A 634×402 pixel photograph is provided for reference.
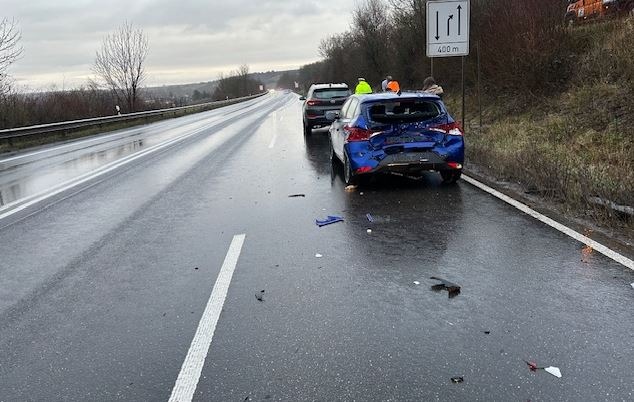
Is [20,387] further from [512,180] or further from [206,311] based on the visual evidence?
[512,180]

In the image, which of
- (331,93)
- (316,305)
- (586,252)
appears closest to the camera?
(316,305)

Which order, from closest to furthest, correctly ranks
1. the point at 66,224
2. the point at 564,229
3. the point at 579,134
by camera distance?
the point at 564,229
the point at 66,224
the point at 579,134

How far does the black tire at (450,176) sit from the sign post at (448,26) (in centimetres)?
509

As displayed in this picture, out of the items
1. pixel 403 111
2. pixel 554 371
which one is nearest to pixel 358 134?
pixel 403 111

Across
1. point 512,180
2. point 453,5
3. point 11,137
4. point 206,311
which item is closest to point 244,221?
point 206,311

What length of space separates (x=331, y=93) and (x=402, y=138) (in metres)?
11.7

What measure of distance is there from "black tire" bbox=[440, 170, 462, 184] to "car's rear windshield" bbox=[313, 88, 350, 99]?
425 inches

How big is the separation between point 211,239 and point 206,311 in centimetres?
213

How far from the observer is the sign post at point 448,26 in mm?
13089

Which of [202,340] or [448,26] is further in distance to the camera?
[448,26]

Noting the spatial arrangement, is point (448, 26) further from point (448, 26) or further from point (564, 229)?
point (564, 229)

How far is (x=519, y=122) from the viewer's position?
14523 mm

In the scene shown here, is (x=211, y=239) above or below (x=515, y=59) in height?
below

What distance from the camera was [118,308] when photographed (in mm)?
4422
